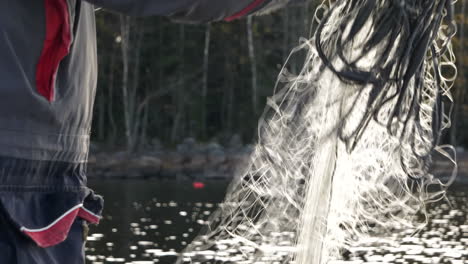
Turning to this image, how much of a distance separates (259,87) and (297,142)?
28.2m

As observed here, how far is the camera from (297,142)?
199 cm

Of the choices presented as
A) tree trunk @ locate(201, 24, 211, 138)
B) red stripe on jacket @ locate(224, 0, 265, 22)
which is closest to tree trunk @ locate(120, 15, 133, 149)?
tree trunk @ locate(201, 24, 211, 138)

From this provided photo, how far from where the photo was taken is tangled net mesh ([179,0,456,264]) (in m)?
1.78

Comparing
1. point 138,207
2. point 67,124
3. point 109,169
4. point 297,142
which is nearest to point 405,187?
point 297,142

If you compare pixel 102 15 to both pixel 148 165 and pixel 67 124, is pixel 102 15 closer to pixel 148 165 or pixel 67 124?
pixel 148 165

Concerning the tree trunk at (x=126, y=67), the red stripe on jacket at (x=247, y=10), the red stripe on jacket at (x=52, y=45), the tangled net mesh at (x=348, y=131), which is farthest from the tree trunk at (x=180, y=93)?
the red stripe on jacket at (x=247, y=10)

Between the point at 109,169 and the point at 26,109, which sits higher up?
the point at 26,109

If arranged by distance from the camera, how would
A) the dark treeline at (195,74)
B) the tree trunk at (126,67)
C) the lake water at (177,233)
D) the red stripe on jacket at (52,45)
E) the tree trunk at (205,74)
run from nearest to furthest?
the red stripe on jacket at (52,45), the lake water at (177,233), the tree trunk at (126,67), the tree trunk at (205,74), the dark treeline at (195,74)

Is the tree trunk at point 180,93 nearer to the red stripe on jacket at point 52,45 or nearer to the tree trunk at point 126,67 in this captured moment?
the tree trunk at point 126,67

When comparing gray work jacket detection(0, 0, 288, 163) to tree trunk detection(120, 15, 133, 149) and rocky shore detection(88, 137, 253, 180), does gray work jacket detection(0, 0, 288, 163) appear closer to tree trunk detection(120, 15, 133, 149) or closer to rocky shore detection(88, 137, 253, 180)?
rocky shore detection(88, 137, 253, 180)

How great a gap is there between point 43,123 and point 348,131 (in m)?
0.50

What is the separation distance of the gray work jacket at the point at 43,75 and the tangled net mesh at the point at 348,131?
174 millimetres

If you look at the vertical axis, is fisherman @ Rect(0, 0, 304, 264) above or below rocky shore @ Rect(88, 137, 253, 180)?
above

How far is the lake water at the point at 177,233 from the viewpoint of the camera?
37.7ft
